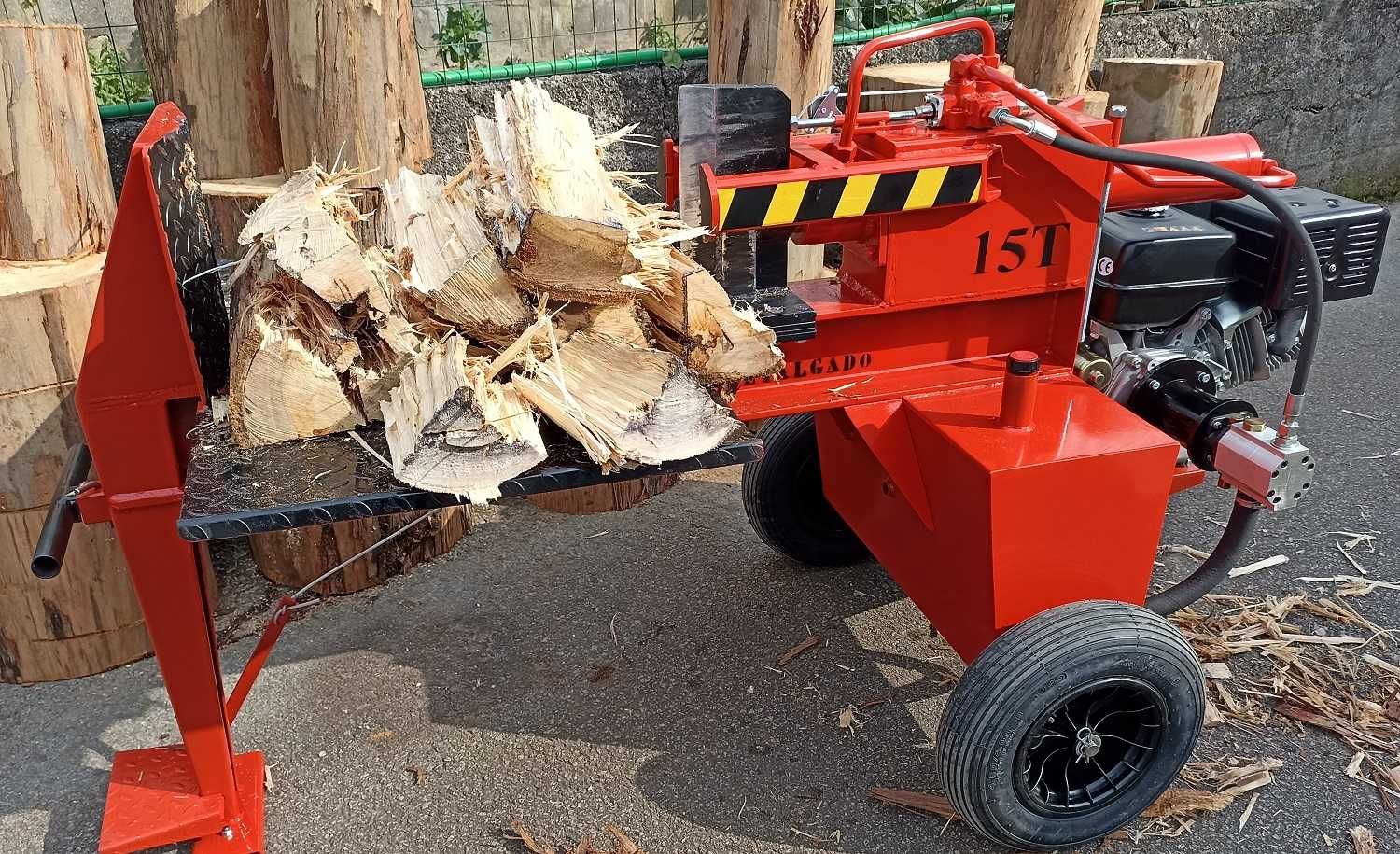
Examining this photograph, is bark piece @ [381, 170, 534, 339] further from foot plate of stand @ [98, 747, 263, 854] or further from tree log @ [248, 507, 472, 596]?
tree log @ [248, 507, 472, 596]

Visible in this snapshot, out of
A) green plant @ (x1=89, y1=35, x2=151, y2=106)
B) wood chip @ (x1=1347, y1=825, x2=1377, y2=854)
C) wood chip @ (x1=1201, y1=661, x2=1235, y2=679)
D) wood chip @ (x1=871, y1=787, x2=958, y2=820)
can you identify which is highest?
green plant @ (x1=89, y1=35, x2=151, y2=106)

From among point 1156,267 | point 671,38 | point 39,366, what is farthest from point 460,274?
point 671,38

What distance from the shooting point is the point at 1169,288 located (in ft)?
10.2

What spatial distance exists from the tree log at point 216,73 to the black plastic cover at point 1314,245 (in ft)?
10.7

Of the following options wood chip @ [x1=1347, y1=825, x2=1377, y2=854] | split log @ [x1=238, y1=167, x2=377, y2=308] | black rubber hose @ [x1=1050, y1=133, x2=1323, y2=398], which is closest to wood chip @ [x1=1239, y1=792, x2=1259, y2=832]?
wood chip @ [x1=1347, y1=825, x2=1377, y2=854]

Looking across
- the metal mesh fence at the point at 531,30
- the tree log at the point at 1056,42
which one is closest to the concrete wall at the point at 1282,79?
the metal mesh fence at the point at 531,30

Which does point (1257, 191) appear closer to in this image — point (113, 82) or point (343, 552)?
point (343, 552)

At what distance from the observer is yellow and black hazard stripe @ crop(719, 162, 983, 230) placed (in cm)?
237

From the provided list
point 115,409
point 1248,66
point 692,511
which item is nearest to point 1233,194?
point 692,511

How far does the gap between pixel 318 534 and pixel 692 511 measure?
153cm

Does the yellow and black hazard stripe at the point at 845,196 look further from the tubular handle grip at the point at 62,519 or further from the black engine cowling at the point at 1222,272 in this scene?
the tubular handle grip at the point at 62,519

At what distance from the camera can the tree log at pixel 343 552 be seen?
373cm

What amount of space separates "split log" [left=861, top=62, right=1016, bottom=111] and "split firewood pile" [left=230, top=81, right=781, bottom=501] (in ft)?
7.99

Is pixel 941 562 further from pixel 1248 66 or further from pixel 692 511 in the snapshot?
pixel 1248 66
